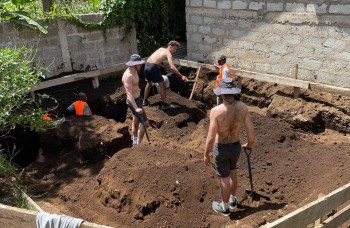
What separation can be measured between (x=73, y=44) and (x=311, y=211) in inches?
338

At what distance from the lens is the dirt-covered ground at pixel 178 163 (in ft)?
19.5

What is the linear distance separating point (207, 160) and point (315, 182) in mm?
2226

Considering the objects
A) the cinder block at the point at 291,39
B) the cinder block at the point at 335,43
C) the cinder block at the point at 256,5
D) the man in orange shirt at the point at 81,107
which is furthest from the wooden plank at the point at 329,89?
the man in orange shirt at the point at 81,107

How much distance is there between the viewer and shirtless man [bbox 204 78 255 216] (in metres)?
5.29

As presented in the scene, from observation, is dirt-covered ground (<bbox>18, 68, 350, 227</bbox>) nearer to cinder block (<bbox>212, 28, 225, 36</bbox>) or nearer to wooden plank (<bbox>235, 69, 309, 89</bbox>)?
wooden plank (<bbox>235, 69, 309, 89</bbox>)

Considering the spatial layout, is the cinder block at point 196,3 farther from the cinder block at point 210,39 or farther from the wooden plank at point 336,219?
the wooden plank at point 336,219

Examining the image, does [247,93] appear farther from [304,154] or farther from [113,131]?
[113,131]

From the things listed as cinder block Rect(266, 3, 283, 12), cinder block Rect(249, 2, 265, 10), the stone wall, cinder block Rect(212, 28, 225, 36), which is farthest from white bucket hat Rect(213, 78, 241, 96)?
cinder block Rect(212, 28, 225, 36)

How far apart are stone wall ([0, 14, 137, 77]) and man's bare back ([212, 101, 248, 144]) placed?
6.26 meters

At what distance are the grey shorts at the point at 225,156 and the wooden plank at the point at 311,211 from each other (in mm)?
1399

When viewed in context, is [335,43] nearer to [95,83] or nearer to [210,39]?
[210,39]

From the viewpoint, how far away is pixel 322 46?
30.3ft

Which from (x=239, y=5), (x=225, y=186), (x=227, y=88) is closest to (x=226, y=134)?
(x=227, y=88)

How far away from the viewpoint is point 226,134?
17.9 feet
